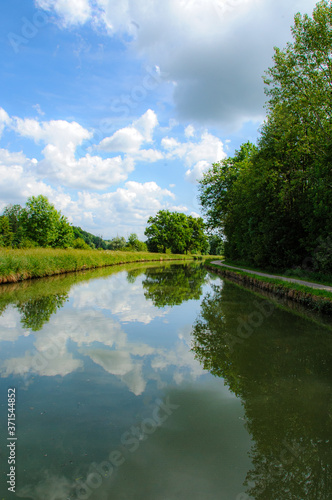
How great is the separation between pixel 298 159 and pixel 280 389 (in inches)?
634

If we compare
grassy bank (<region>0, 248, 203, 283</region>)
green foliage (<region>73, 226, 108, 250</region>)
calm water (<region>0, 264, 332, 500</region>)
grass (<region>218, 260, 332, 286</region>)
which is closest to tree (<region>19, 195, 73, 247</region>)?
grassy bank (<region>0, 248, 203, 283</region>)

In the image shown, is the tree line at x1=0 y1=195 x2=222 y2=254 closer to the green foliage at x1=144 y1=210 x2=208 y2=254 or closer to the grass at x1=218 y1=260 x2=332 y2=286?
the green foliage at x1=144 y1=210 x2=208 y2=254

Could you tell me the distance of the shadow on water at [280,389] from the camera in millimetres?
2275

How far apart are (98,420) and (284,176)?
18120 mm

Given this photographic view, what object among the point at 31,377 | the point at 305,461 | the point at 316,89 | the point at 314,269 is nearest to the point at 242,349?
the point at 305,461

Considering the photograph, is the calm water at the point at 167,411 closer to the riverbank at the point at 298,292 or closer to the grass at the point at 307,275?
the riverbank at the point at 298,292

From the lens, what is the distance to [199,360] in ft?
15.2

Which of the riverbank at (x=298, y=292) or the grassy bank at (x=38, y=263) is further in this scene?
the grassy bank at (x=38, y=263)

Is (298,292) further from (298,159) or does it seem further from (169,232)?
(169,232)

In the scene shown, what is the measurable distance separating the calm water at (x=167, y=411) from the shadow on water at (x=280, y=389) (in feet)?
0.05

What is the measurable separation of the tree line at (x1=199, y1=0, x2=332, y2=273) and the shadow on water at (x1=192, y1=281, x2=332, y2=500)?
8.11m

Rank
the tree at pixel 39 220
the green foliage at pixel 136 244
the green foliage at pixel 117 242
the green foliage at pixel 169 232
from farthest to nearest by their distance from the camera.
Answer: the green foliage at pixel 117 242 < the green foliage at pixel 169 232 < the green foliage at pixel 136 244 < the tree at pixel 39 220

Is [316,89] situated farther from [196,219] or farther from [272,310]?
[196,219]

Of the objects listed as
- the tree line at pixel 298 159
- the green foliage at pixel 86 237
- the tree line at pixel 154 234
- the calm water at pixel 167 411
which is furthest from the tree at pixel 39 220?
the green foliage at pixel 86 237
